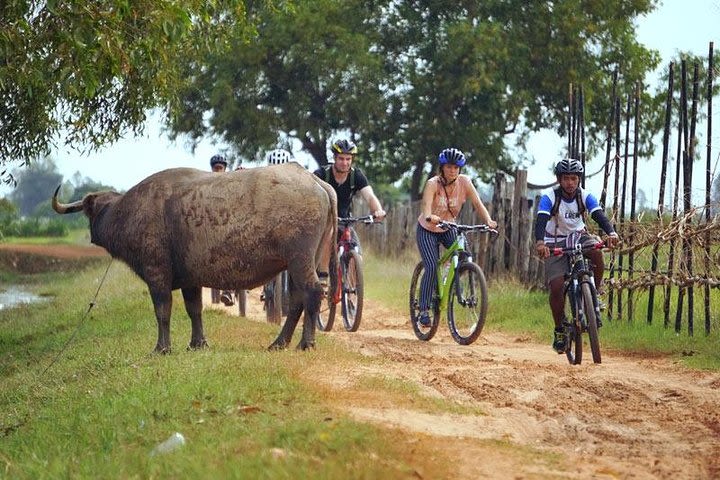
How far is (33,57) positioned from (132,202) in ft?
7.83

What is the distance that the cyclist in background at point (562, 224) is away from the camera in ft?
35.9

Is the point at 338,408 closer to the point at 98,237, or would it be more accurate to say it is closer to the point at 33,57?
the point at 98,237

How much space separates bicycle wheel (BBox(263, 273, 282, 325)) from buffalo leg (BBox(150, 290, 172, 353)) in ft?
11.1

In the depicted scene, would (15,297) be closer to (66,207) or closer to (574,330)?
(66,207)

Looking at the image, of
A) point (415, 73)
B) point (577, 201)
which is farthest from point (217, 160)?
point (415, 73)

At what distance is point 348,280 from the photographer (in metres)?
13.7

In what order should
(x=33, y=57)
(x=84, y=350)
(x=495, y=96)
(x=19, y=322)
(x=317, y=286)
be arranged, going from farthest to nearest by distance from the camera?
(x=495, y=96), (x=19, y=322), (x=84, y=350), (x=33, y=57), (x=317, y=286)

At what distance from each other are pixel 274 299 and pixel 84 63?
4.25m

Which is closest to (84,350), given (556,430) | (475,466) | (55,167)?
(556,430)

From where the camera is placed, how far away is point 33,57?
12586mm

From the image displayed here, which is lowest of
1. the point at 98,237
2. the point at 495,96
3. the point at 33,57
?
the point at 98,237

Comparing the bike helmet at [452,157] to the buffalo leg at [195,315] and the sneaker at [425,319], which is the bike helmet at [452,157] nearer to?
the sneaker at [425,319]

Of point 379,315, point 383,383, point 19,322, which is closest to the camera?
point 383,383

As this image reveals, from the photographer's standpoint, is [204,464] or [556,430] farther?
[556,430]
